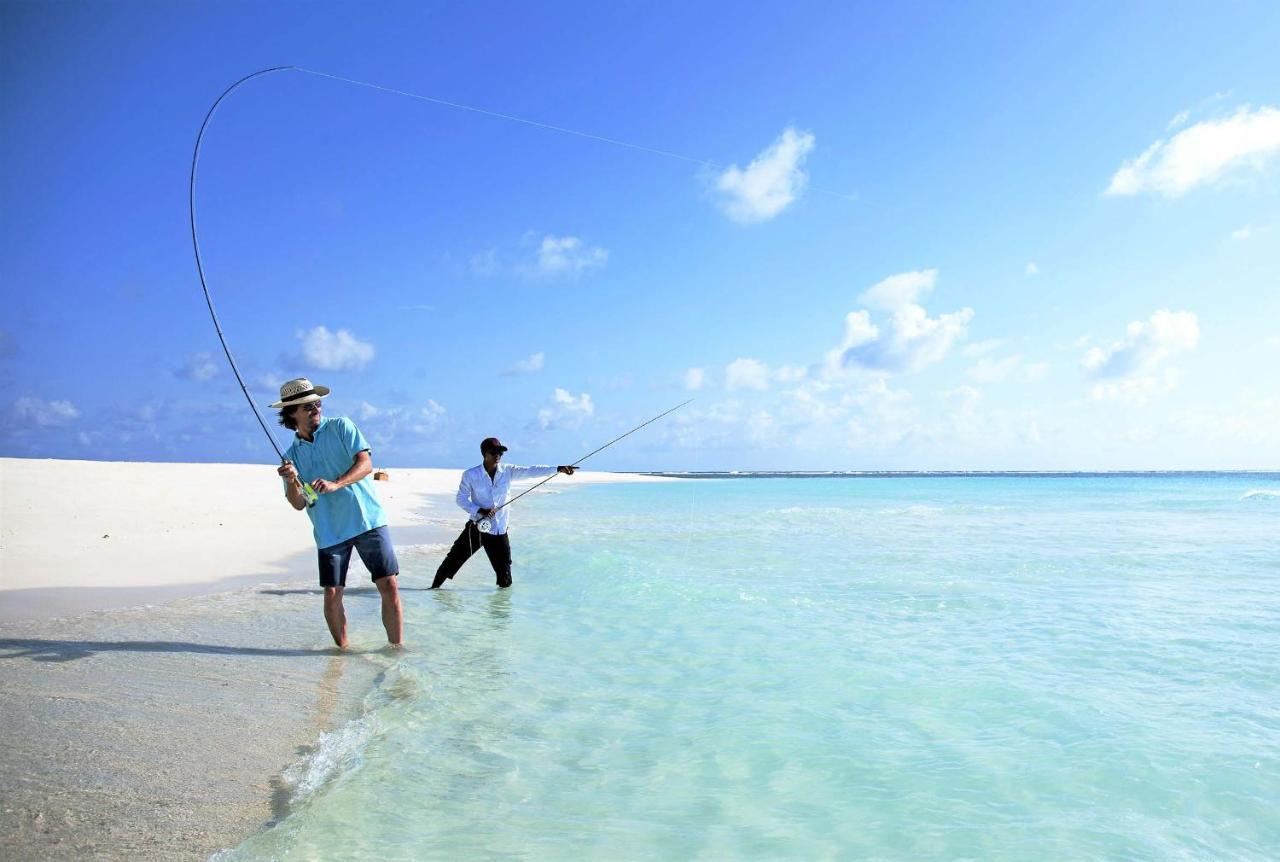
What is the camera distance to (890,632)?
658 cm

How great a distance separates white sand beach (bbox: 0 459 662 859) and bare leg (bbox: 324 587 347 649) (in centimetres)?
11

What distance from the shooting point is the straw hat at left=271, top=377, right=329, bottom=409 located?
5422 millimetres

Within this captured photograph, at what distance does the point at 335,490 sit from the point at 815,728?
11.6 ft

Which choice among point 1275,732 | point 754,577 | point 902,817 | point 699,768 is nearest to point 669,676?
point 699,768

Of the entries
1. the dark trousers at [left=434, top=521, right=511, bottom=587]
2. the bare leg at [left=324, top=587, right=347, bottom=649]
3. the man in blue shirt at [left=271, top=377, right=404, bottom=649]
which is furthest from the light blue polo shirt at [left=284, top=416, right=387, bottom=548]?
the dark trousers at [left=434, top=521, right=511, bottom=587]

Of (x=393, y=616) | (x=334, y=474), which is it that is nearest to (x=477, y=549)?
(x=393, y=616)

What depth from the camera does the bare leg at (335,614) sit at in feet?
18.9

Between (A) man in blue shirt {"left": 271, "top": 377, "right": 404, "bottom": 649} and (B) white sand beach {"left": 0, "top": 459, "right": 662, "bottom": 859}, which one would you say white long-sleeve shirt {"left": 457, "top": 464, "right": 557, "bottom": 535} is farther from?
(A) man in blue shirt {"left": 271, "top": 377, "right": 404, "bottom": 649}

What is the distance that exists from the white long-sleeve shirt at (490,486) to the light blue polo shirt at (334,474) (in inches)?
115

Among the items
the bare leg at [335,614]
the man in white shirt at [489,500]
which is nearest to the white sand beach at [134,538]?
the man in white shirt at [489,500]

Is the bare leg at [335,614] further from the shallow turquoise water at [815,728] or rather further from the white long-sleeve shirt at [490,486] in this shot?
the white long-sleeve shirt at [490,486]

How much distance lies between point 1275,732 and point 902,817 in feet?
8.26

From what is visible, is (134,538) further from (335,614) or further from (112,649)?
(335,614)

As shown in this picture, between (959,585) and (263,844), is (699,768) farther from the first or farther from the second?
(959,585)
